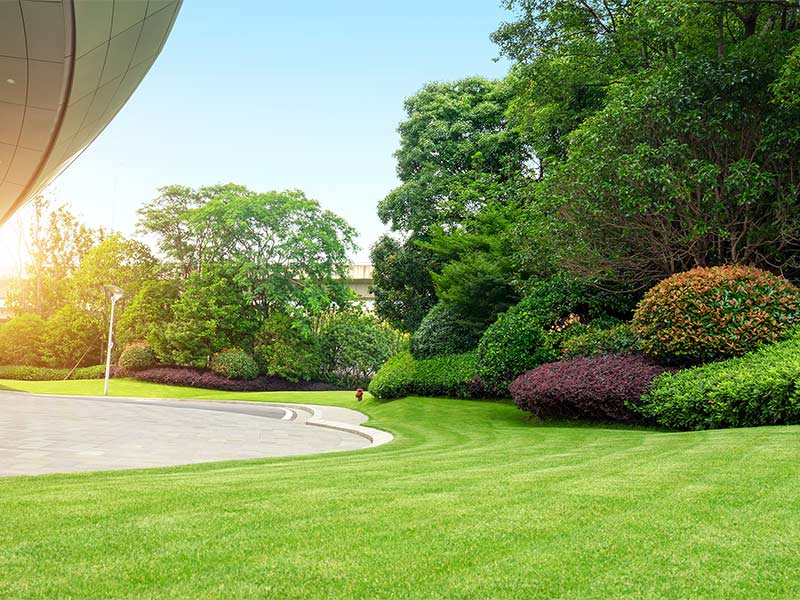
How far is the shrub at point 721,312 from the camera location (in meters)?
10.7

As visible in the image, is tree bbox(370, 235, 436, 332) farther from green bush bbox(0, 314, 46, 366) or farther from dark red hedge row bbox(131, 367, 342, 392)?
green bush bbox(0, 314, 46, 366)

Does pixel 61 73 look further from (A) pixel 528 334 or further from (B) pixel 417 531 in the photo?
(A) pixel 528 334

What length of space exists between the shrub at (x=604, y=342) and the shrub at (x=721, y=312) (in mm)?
1318

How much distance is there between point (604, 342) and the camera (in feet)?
43.4

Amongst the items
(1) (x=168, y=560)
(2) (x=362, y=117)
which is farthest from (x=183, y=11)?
(2) (x=362, y=117)

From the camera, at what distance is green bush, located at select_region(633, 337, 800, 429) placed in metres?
8.80

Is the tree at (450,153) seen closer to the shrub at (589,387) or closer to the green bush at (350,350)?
the green bush at (350,350)

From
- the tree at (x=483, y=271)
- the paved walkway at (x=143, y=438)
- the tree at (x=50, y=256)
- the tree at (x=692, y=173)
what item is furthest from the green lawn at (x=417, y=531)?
the tree at (x=50, y=256)

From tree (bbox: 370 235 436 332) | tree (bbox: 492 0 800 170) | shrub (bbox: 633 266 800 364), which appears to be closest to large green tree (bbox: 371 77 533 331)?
tree (bbox: 370 235 436 332)

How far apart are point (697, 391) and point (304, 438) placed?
6581 mm

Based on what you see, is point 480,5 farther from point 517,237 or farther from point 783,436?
point 783,436

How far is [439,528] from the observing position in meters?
3.36

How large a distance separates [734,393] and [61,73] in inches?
371

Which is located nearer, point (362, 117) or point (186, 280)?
point (362, 117)
